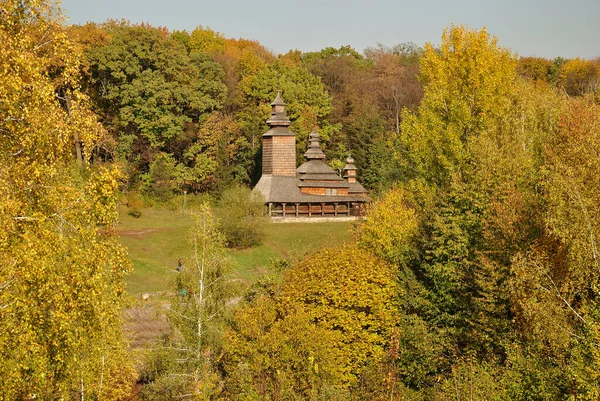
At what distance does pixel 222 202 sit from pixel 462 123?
1938 cm

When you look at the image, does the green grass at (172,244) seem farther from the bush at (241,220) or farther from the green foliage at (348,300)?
the green foliage at (348,300)

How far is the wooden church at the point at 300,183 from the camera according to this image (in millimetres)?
54094

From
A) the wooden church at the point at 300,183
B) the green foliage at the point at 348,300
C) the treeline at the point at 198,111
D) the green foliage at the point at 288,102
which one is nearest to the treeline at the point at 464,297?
the green foliage at the point at 348,300

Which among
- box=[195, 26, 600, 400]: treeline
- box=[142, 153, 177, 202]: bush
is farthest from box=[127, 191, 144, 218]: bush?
box=[195, 26, 600, 400]: treeline

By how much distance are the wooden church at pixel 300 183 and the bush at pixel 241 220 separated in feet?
23.0

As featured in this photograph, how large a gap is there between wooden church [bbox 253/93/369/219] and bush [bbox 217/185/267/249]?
23.0ft

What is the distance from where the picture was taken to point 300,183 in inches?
2159

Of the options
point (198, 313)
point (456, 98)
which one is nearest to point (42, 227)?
point (198, 313)

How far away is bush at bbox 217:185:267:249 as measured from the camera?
1769 inches

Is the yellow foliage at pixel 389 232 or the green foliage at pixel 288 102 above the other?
the green foliage at pixel 288 102

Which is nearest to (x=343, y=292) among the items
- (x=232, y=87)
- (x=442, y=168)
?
(x=442, y=168)

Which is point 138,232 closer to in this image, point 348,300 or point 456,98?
point 456,98

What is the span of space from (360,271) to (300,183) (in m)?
31.7

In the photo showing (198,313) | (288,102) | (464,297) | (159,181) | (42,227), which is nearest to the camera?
(42,227)
